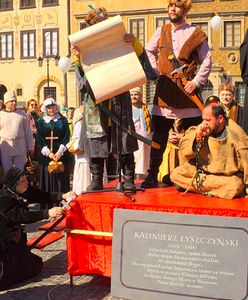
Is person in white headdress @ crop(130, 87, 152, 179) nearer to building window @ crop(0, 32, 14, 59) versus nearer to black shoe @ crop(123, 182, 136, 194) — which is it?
black shoe @ crop(123, 182, 136, 194)

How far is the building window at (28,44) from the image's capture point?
31656mm

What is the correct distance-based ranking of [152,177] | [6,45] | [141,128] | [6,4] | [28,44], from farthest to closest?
[6,4]
[6,45]
[28,44]
[141,128]
[152,177]

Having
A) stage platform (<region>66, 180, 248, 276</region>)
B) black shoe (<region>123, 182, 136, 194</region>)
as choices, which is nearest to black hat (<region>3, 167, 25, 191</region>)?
stage platform (<region>66, 180, 248, 276</region>)

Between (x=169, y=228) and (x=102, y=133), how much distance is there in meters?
1.14

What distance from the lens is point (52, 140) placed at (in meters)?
6.90

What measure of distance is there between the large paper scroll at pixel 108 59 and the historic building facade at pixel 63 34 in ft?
75.7

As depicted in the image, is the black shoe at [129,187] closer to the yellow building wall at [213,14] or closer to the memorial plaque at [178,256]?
the memorial plaque at [178,256]

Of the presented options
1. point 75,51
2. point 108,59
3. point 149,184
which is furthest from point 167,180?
point 75,51

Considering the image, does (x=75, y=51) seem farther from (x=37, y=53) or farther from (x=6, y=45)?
(x=6, y=45)

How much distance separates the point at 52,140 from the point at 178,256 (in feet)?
12.9

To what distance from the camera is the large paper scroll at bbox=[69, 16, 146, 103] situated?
368 cm

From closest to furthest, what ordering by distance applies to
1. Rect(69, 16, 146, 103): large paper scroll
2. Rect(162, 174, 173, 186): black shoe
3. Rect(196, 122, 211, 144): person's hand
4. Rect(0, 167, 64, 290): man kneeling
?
Rect(69, 16, 146, 103): large paper scroll
Rect(196, 122, 211, 144): person's hand
Rect(0, 167, 64, 290): man kneeling
Rect(162, 174, 173, 186): black shoe

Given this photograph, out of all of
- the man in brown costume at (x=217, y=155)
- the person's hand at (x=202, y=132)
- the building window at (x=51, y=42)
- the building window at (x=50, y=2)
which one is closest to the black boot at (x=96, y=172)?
the man in brown costume at (x=217, y=155)

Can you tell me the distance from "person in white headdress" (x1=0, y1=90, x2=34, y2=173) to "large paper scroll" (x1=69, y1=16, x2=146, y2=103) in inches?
127
